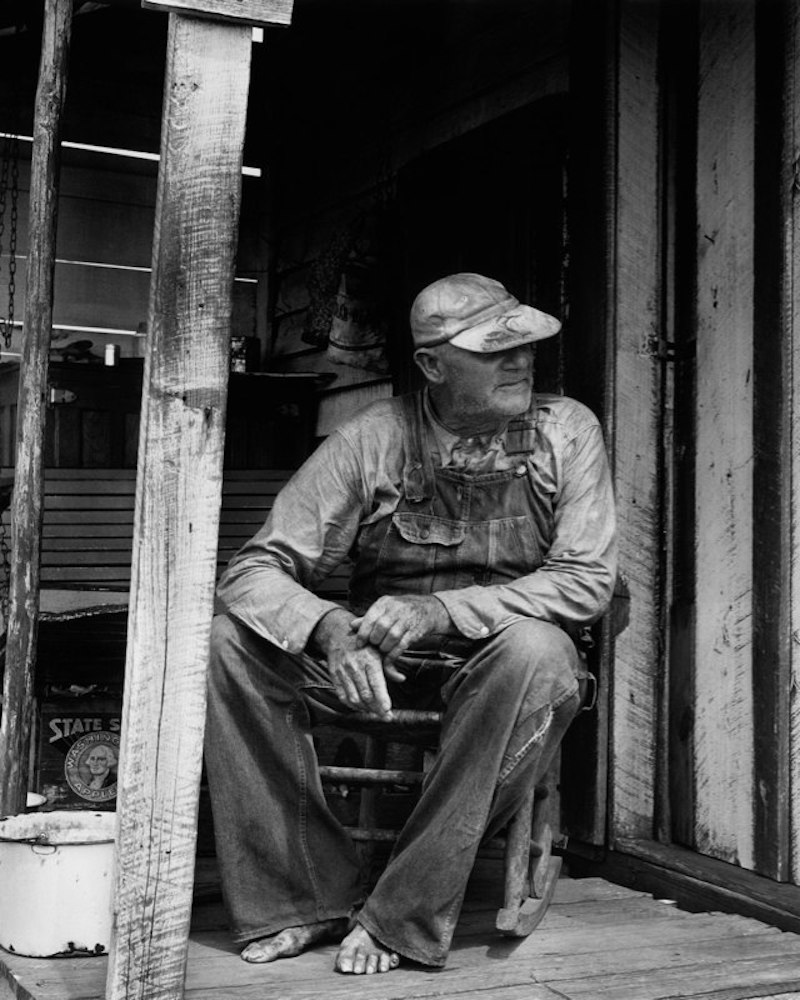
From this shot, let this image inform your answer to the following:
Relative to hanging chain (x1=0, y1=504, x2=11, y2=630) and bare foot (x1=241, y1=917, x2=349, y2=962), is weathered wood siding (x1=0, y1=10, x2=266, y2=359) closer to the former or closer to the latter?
hanging chain (x1=0, y1=504, x2=11, y2=630)

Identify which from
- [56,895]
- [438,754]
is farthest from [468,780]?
[56,895]

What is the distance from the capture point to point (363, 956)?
2.92m

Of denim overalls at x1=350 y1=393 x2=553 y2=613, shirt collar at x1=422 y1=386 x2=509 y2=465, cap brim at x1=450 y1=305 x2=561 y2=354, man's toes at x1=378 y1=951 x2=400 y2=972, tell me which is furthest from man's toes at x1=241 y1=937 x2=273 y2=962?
cap brim at x1=450 y1=305 x2=561 y2=354

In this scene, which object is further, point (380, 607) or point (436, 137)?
point (436, 137)

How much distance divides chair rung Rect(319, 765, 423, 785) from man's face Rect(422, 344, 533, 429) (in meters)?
0.92

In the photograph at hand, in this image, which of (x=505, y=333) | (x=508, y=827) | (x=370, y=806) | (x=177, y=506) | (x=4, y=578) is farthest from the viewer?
(x=4, y=578)

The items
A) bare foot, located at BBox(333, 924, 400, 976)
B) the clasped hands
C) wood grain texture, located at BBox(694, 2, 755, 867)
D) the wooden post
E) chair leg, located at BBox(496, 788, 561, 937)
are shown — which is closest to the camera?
bare foot, located at BBox(333, 924, 400, 976)

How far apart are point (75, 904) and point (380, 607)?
3.22ft

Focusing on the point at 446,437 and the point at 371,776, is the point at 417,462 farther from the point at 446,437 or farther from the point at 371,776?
the point at 371,776

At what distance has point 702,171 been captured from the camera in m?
3.90

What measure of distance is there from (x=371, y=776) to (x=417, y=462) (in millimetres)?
812

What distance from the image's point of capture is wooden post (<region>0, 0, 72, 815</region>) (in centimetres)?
393

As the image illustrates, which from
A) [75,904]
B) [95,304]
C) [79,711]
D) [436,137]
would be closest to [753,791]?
[75,904]

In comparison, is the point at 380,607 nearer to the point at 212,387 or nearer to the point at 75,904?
the point at 212,387
